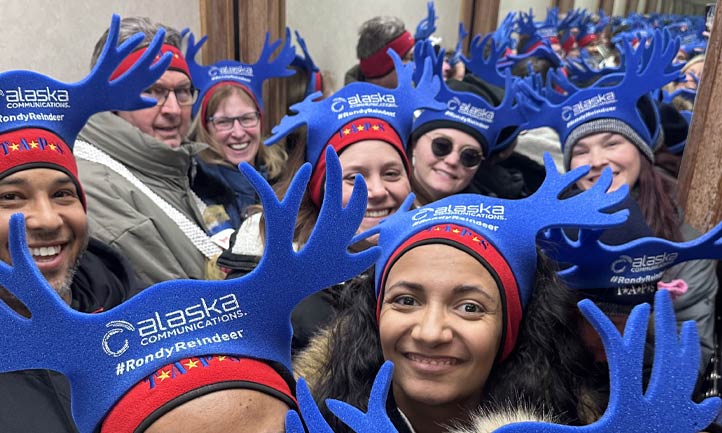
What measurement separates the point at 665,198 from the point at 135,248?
173cm

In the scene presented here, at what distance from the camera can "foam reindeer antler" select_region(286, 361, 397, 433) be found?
76cm

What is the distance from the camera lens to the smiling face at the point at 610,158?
196 cm

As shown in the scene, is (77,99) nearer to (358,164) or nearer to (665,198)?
(358,164)

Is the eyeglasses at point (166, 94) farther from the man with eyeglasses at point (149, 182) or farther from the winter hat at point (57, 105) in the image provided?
the winter hat at point (57, 105)

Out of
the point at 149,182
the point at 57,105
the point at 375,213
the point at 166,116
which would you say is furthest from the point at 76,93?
the point at 375,213

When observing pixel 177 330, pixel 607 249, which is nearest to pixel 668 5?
pixel 607 249

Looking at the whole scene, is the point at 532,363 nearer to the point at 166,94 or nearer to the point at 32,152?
the point at 32,152

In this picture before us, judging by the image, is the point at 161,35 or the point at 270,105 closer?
the point at 161,35

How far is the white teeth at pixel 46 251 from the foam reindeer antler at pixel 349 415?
1.01 meters

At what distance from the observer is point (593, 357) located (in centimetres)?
129

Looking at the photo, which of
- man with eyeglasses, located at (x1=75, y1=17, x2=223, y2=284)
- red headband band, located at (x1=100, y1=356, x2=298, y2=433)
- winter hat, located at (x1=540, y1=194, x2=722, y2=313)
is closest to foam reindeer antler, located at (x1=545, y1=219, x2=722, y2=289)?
winter hat, located at (x1=540, y1=194, x2=722, y2=313)

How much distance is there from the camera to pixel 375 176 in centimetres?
181

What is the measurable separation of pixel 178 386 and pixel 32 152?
0.92m

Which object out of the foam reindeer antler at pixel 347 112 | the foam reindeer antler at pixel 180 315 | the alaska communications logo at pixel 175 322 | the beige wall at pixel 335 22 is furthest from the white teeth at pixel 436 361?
the beige wall at pixel 335 22
